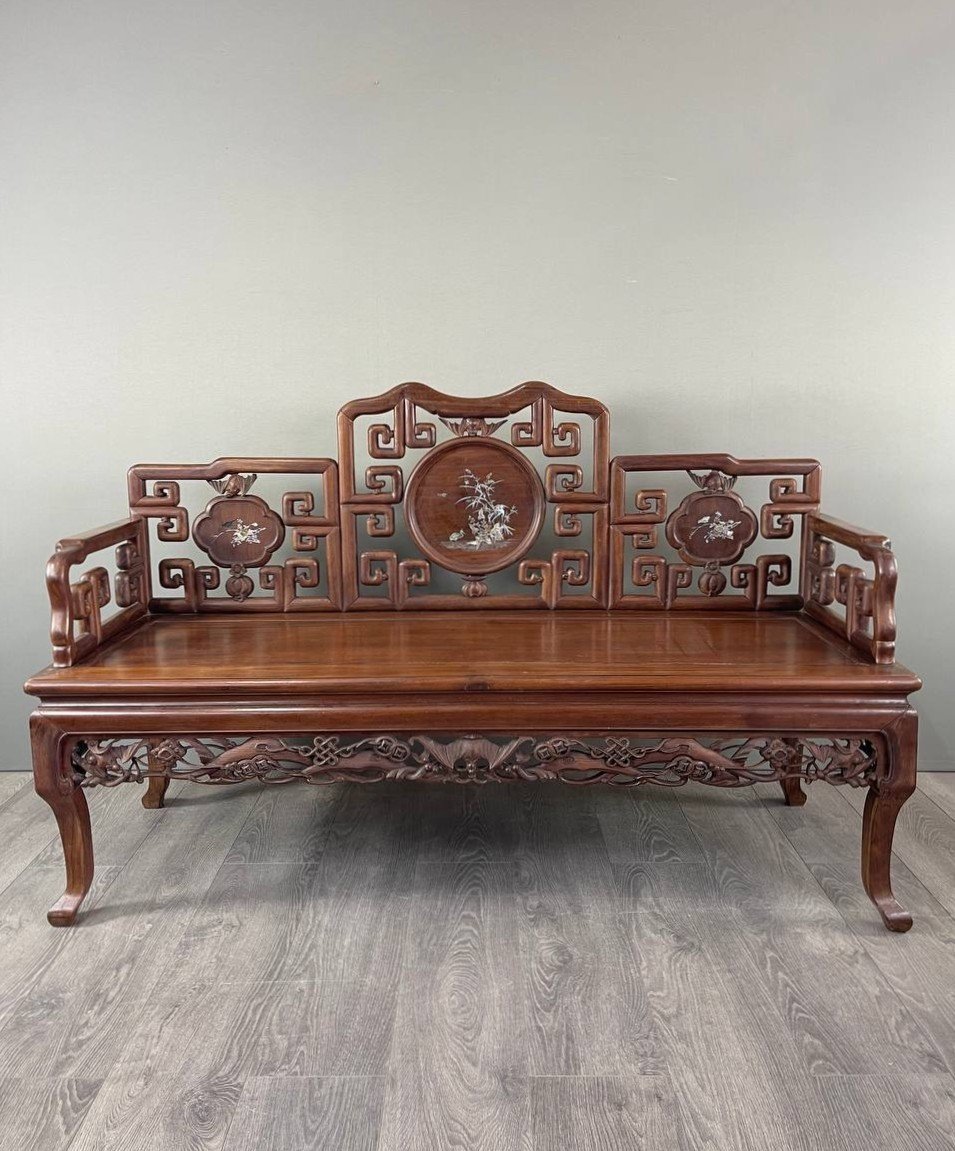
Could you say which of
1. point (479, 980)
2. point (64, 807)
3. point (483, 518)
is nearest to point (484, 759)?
point (479, 980)

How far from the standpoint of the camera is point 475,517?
8.34 feet

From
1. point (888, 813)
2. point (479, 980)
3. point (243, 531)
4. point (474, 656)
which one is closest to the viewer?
point (479, 980)

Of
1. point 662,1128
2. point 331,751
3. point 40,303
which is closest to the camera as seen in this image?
point 662,1128

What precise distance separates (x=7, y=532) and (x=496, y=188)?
1595mm

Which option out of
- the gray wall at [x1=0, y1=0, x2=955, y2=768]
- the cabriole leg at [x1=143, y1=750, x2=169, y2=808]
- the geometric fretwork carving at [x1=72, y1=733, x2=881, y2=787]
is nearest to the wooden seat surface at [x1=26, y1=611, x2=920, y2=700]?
the geometric fretwork carving at [x1=72, y1=733, x2=881, y2=787]

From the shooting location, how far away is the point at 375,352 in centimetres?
265

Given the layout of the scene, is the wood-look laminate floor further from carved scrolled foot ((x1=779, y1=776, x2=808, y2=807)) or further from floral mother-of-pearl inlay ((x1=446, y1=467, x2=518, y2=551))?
floral mother-of-pearl inlay ((x1=446, y1=467, x2=518, y2=551))

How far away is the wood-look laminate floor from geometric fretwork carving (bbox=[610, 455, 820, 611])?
0.54m

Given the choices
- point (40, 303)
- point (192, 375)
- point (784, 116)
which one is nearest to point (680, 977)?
point (192, 375)

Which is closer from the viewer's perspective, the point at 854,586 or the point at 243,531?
the point at 854,586

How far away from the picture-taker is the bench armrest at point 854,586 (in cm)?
201

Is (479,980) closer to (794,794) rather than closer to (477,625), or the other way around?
(477,625)

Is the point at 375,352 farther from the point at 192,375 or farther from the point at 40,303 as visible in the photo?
the point at 40,303

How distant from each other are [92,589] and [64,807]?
0.45m
